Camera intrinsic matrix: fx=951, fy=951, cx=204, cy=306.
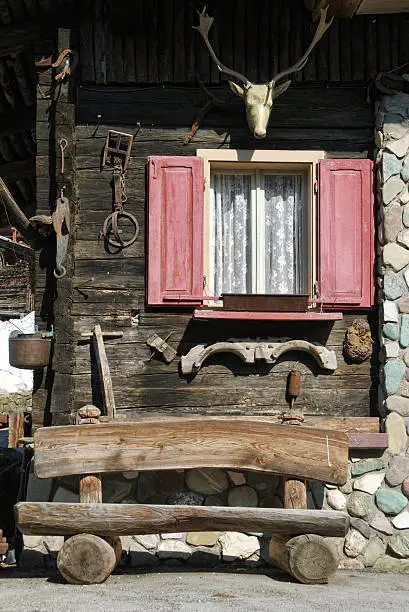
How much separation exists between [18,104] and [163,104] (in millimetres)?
2245

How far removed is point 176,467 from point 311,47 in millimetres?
3990

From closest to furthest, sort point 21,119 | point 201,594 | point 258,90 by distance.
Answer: point 201,594, point 258,90, point 21,119

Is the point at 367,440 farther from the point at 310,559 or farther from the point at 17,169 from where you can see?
the point at 17,169

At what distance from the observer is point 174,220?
29.6ft

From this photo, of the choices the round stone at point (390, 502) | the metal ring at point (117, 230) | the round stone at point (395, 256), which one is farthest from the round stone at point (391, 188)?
the round stone at point (390, 502)

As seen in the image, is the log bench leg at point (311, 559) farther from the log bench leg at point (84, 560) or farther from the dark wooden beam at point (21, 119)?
the dark wooden beam at point (21, 119)

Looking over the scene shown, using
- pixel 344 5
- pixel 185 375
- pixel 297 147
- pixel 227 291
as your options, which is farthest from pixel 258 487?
pixel 344 5

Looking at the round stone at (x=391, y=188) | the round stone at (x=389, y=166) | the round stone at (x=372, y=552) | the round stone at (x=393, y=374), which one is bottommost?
the round stone at (x=372, y=552)

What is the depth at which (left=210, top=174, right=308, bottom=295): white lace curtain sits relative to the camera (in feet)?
30.4

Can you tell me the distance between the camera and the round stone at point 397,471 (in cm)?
893

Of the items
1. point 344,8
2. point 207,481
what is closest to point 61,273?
point 207,481

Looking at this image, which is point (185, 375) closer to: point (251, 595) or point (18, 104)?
point (251, 595)

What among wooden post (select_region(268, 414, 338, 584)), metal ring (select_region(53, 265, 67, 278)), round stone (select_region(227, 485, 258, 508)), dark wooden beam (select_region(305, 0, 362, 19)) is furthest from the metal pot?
dark wooden beam (select_region(305, 0, 362, 19))

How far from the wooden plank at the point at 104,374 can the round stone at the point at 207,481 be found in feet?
3.19
